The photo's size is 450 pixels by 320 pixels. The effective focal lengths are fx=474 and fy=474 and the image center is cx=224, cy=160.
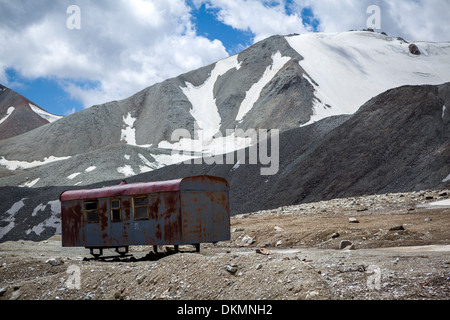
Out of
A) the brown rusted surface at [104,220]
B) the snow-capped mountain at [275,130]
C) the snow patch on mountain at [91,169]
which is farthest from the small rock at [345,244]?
the snow patch on mountain at [91,169]

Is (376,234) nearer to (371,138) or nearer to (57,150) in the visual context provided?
(371,138)

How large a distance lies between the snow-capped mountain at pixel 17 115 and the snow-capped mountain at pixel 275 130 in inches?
1338

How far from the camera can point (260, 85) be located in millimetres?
102688

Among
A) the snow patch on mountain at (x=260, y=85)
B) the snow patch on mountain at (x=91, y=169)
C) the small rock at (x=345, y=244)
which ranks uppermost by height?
the snow patch on mountain at (x=260, y=85)

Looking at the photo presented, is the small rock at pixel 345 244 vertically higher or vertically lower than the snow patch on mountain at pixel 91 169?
lower

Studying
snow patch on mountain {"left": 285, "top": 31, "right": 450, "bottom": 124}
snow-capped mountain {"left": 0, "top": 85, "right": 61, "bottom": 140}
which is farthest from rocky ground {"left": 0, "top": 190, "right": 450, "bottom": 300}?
snow-capped mountain {"left": 0, "top": 85, "right": 61, "bottom": 140}

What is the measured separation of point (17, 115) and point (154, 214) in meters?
146

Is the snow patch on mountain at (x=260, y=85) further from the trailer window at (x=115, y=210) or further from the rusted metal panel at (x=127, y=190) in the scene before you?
the trailer window at (x=115, y=210)

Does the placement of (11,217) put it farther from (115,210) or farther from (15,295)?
(15,295)

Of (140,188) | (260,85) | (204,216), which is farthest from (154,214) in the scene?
(260,85)

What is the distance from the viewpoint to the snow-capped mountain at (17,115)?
142750 millimetres

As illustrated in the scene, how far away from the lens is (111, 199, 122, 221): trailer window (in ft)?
61.7

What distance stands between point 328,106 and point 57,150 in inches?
2305
